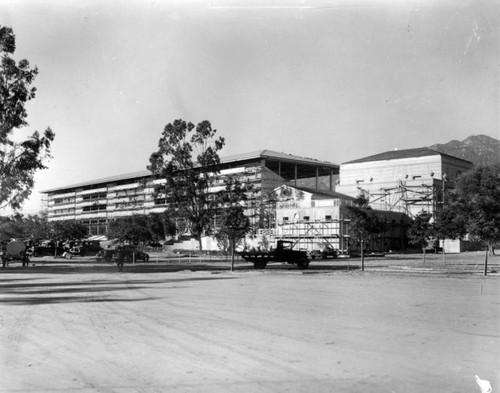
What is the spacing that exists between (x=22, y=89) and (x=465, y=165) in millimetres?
70013

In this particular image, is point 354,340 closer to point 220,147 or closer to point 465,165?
point 220,147

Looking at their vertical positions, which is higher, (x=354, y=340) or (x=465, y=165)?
(x=465, y=165)

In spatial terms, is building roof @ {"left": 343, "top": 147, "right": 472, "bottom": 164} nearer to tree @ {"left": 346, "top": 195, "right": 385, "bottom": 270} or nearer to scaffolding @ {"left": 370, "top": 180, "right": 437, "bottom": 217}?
scaffolding @ {"left": 370, "top": 180, "right": 437, "bottom": 217}

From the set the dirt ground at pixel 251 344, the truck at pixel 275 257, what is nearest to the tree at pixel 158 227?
the truck at pixel 275 257

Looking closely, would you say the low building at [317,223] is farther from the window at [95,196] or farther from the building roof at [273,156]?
the window at [95,196]

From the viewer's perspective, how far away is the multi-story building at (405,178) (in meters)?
74.0

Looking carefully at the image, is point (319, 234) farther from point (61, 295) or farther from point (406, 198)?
point (61, 295)

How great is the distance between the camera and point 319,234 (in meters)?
63.4

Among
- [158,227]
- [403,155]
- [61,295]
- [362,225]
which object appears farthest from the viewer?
[158,227]

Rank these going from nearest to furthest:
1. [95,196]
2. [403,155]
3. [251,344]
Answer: [251,344], [403,155], [95,196]

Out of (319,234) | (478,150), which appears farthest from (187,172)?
(478,150)

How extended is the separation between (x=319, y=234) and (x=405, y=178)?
23266mm

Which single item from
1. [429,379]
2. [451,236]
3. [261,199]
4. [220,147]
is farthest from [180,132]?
[429,379]

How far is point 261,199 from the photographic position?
3140 inches
